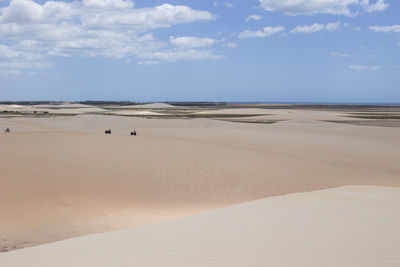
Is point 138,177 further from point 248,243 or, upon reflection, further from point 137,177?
point 248,243

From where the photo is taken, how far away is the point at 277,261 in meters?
4.87

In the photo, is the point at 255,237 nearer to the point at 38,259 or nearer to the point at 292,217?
the point at 292,217

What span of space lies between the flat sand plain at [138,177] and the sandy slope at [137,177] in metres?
0.03

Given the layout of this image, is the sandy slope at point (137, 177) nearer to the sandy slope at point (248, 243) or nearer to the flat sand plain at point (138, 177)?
the flat sand plain at point (138, 177)

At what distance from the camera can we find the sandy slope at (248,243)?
4.95m

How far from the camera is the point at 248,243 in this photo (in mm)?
5629

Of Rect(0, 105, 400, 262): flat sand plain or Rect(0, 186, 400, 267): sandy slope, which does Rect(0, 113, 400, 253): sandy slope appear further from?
Rect(0, 186, 400, 267): sandy slope

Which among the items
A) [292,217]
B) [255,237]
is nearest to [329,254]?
[255,237]

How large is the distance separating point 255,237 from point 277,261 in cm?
104

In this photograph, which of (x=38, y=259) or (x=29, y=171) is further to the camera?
(x=29, y=171)

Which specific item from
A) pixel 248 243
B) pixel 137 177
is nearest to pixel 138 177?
pixel 137 177

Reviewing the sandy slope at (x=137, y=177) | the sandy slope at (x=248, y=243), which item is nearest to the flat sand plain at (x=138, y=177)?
the sandy slope at (x=137, y=177)

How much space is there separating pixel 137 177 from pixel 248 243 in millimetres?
8042

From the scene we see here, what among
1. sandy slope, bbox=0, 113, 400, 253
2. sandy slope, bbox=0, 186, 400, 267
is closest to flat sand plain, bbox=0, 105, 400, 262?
sandy slope, bbox=0, 113, 400, 253
